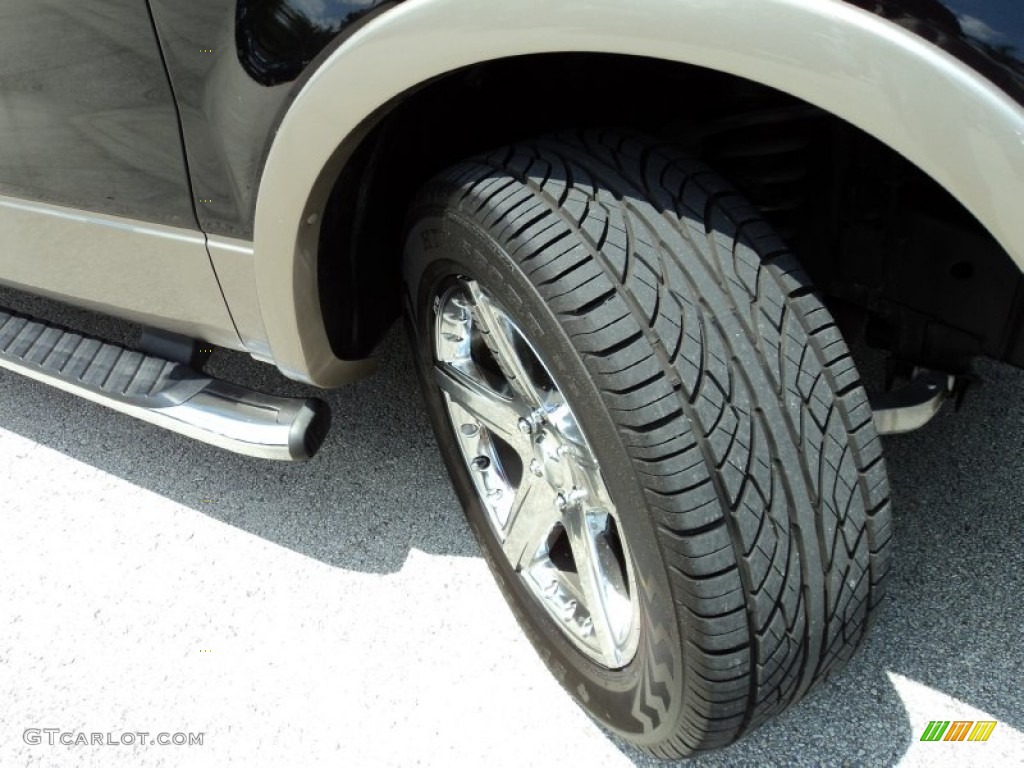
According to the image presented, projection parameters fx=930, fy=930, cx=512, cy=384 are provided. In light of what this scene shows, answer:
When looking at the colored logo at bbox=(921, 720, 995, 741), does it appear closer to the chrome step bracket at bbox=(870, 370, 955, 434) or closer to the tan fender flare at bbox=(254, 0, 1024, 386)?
the chrome step bracket at bbox=(870, 370, 955, 434)

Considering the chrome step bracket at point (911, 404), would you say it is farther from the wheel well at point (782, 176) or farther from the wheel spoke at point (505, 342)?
the wheel spoke at point (505, 342)

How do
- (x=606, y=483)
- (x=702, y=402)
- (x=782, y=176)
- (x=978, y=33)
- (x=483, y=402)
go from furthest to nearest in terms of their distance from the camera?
(x=483, y=402) → (x=782, y=176) → (x=606, y=483) → (x=702, y=402) → (x=978, y=33)

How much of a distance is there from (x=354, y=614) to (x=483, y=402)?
56 centimetres

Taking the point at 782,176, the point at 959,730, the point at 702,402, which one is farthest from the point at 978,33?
the point at 959,730

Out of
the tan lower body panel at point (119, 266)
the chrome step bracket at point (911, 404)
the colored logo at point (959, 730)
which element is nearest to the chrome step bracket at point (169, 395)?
the tan lower body panel at point (119, 266)

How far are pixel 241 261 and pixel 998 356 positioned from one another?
4.10 ft

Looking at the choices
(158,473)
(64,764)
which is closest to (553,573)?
(64,764)

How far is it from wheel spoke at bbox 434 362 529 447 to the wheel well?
0.85 ft

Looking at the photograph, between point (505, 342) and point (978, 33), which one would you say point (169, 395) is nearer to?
point (505, 342)

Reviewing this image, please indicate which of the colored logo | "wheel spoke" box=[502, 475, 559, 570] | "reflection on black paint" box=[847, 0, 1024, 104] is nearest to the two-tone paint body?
"reflection on black paint" box=[847, 0, 1024, 104]

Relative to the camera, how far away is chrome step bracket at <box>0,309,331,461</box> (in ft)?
6.07

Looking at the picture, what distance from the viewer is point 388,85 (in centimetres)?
123

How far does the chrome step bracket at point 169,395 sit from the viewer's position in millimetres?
1852

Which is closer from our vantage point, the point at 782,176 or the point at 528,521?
the point at 782,176
